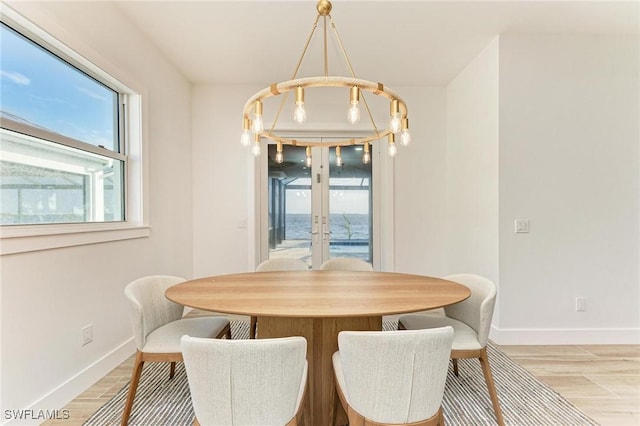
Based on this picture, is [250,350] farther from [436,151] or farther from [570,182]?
[436,151]

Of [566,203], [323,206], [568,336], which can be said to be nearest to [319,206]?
[323,206]

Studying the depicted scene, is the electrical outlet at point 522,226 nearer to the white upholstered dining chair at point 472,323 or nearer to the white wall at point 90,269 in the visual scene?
the white upholstered dining chair at point 472,323

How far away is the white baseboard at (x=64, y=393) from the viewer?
152 centimetres

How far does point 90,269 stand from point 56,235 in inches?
14.6

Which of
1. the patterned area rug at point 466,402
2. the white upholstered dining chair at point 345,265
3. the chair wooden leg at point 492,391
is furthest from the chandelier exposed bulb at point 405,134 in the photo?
the patterned area rug at point 466,402

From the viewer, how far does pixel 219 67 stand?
10.3 ft

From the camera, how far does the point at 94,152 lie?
213cm

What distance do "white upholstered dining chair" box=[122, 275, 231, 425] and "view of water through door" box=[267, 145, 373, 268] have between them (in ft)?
6.22

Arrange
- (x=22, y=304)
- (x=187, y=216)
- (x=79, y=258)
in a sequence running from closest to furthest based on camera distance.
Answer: (x=22, y=304), (x=79, y=258), (x=187, y=216)

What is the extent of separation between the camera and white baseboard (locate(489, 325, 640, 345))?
2576mm

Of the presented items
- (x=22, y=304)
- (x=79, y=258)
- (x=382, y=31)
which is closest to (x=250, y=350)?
(x=22, y=304)

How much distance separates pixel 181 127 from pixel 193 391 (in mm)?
3029

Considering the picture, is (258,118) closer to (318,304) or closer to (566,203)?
(318,304)

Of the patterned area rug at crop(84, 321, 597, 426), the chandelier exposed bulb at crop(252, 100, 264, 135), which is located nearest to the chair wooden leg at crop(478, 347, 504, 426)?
the patterned area rug at crop(84, 321, 597, 426)
